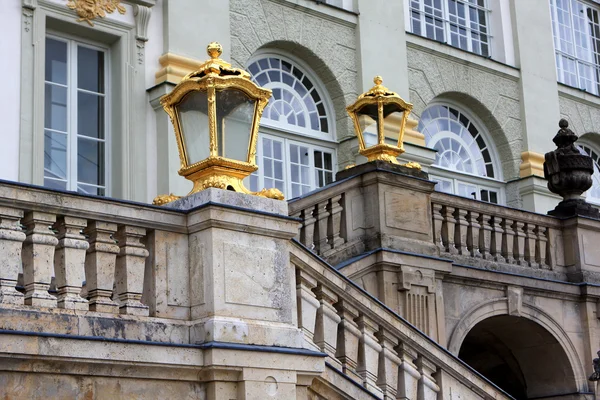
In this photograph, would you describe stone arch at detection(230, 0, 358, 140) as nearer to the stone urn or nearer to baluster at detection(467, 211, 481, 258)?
the stone urn

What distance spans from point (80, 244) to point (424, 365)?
10.7ft

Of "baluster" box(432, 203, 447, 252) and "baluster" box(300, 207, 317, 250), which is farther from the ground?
"baluster" box(432, 203, 447, 252)

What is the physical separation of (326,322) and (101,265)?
2.04 metres

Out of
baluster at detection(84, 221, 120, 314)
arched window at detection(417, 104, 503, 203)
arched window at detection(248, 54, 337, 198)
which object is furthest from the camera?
arched window at detection(417, 104, 503, 203)

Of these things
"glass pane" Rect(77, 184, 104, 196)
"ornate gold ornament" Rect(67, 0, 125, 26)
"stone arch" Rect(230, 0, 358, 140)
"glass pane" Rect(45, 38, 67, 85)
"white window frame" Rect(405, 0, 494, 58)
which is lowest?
"glass pane" Rect(77, 184, 104, 196)

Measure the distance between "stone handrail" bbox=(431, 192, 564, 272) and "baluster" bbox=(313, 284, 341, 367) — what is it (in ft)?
12.7

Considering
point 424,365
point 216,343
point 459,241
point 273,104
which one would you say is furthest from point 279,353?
point 273,104

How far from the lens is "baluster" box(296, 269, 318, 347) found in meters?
8.13

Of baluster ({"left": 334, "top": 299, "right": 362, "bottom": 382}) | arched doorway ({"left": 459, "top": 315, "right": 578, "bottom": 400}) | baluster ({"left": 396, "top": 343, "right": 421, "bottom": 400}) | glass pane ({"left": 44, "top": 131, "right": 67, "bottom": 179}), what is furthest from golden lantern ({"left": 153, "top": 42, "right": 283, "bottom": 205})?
arched doorway ({"left": 459, "top": 315, "right": 578, "bottom": 400})

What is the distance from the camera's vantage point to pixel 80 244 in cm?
683

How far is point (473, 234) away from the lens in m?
12.8

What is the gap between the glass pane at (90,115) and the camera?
1301cm

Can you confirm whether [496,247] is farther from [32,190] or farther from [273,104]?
[32,190]

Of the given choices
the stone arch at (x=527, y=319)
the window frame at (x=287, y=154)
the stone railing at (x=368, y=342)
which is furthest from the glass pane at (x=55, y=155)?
the stone railing at (x=368, y=342)
